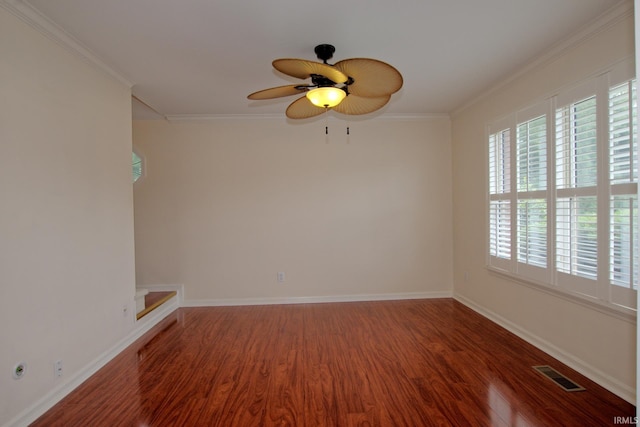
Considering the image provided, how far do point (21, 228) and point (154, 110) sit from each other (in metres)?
2.46

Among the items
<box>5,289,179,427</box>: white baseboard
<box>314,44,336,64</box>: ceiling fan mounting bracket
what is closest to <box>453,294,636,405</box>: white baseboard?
<box>314,44,336,64</box>: ceiling fan mounting bracket

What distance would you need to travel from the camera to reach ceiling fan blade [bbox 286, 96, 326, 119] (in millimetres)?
2345

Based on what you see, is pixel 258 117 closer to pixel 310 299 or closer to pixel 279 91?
pixel 279 91

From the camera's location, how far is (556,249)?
2.55 meters

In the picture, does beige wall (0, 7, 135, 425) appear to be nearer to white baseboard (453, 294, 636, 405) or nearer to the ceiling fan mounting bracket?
the ceiling fan mounting bracket

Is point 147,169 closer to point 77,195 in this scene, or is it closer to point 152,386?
point 77,195

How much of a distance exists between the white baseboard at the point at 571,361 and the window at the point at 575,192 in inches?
20.8

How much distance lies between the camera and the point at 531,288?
287cm

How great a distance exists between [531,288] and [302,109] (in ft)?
8.87

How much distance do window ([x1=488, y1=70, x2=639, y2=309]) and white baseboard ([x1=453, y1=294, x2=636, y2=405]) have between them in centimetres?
53

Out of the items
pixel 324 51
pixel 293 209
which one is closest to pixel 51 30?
pixel 324 51

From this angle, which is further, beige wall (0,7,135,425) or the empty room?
the empty room

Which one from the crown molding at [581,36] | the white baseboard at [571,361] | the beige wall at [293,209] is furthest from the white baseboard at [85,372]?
the crown molding at [581,36]

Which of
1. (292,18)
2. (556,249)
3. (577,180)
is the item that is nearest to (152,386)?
(292,18)
